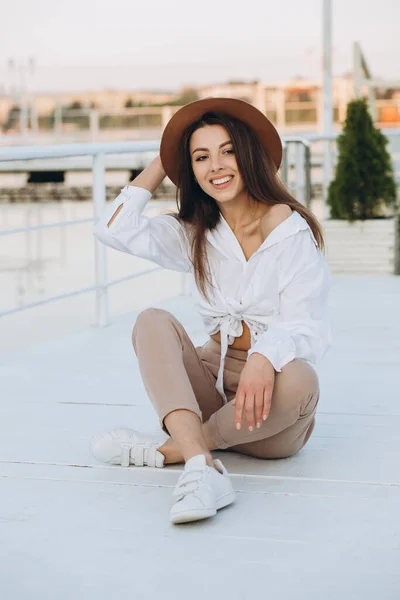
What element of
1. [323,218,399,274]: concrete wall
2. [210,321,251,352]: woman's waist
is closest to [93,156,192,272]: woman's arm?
[210,321,251,352]: woman's waist

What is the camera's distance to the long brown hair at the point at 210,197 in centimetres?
222

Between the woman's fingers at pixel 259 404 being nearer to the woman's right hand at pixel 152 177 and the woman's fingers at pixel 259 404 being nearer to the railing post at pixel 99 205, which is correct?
the woman's right hand at pixel 152 177

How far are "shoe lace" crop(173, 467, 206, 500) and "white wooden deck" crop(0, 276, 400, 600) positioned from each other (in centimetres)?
6

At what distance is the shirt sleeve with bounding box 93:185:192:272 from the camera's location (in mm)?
2344

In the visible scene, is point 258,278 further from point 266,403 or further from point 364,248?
point 364,248

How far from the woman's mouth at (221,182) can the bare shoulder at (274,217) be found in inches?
4.4

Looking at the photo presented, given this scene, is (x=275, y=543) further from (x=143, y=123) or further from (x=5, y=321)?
(x=143, y=123)

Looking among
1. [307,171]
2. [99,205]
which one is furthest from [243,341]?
[307,171]

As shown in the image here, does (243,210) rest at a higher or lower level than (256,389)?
higher

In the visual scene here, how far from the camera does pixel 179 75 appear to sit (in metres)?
30.4

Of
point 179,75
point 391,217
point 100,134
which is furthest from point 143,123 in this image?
point 391,217

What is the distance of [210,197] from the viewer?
2346 millimetres

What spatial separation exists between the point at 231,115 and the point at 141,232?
334 mm

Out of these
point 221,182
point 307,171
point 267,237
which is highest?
point 307,171
